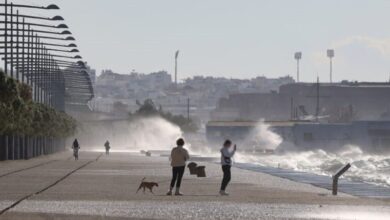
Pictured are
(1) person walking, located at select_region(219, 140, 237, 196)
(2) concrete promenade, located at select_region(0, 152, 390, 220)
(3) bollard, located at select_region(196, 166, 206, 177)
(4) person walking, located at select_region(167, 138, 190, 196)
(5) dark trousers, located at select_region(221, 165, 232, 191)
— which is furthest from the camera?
(3) bollard, located at select_region(196, 166, 206, 177)

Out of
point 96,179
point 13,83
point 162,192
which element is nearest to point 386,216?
point 162,192

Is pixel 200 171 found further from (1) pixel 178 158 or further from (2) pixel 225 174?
(1) pixel 178 158

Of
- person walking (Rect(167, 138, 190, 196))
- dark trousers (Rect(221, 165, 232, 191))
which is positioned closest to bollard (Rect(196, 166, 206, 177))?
dark trousers (Rect(221, 165, 232, 191))

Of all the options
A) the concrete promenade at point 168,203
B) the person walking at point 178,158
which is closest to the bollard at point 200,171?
the concrete promenade at point 168,203

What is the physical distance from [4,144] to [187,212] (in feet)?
185

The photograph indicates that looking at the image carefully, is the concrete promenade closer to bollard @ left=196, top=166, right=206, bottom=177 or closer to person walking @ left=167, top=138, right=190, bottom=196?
person walking @ left=167, top=138, right=190, bottom=196

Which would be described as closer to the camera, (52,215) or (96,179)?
(52,215)

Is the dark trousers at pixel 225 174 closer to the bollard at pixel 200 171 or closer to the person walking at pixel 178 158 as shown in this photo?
the person walking at pixel 178 158

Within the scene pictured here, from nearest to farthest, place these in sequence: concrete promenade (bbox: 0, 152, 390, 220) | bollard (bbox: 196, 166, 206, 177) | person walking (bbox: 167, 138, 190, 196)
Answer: concrete promenade (bbox: 0, 152, 390, 220), person walking (bbox: 167, 138, 190, 196), bollard (bbox: 196, 166, 206, 177)

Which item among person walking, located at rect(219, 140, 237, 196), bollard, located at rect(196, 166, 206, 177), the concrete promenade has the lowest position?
the concrete promenade

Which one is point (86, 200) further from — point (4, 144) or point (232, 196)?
point (4, 144)

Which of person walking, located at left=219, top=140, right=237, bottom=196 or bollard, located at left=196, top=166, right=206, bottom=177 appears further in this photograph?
bollard, located at left=196, top=166, right=206, bottom=177

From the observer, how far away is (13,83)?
262ft

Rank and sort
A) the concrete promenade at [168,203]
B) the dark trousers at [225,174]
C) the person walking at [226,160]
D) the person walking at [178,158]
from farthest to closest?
the dark trousers at [225,174] → the person walking at [226,160] → the person walking at [178,158] → the concrete promenade at [168,203]
